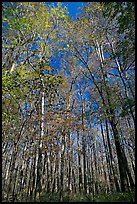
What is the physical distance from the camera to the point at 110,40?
37.3ft

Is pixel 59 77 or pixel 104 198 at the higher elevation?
pixel 59 77

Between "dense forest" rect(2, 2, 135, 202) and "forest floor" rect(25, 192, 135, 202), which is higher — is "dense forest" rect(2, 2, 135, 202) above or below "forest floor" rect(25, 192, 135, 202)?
above

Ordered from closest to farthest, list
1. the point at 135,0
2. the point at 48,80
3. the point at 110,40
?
1. the point at 135,0
2. the point at 48,80
3. the point at 110,40

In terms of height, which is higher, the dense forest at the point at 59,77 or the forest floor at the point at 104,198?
the dense forest at the point at 59,77

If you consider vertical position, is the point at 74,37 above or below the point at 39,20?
above

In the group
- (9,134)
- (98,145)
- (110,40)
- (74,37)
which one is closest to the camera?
(9,134)

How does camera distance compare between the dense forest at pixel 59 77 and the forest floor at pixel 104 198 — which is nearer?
the forest floor at pixel 104 198

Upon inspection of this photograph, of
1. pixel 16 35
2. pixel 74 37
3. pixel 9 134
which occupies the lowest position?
pixel 9 134

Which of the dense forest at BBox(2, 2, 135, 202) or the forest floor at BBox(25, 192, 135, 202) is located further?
the dense forest at BBox(2, 2, 135, 202)

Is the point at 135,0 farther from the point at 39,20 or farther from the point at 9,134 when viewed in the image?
the point at 9,134

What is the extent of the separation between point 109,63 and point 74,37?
3.46 m

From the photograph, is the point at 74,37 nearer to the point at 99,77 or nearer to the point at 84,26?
the point at 84,26

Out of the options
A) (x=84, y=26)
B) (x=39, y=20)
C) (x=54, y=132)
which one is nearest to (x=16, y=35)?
(x=39, y=20)

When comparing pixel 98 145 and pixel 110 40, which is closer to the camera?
pixel 110 40
